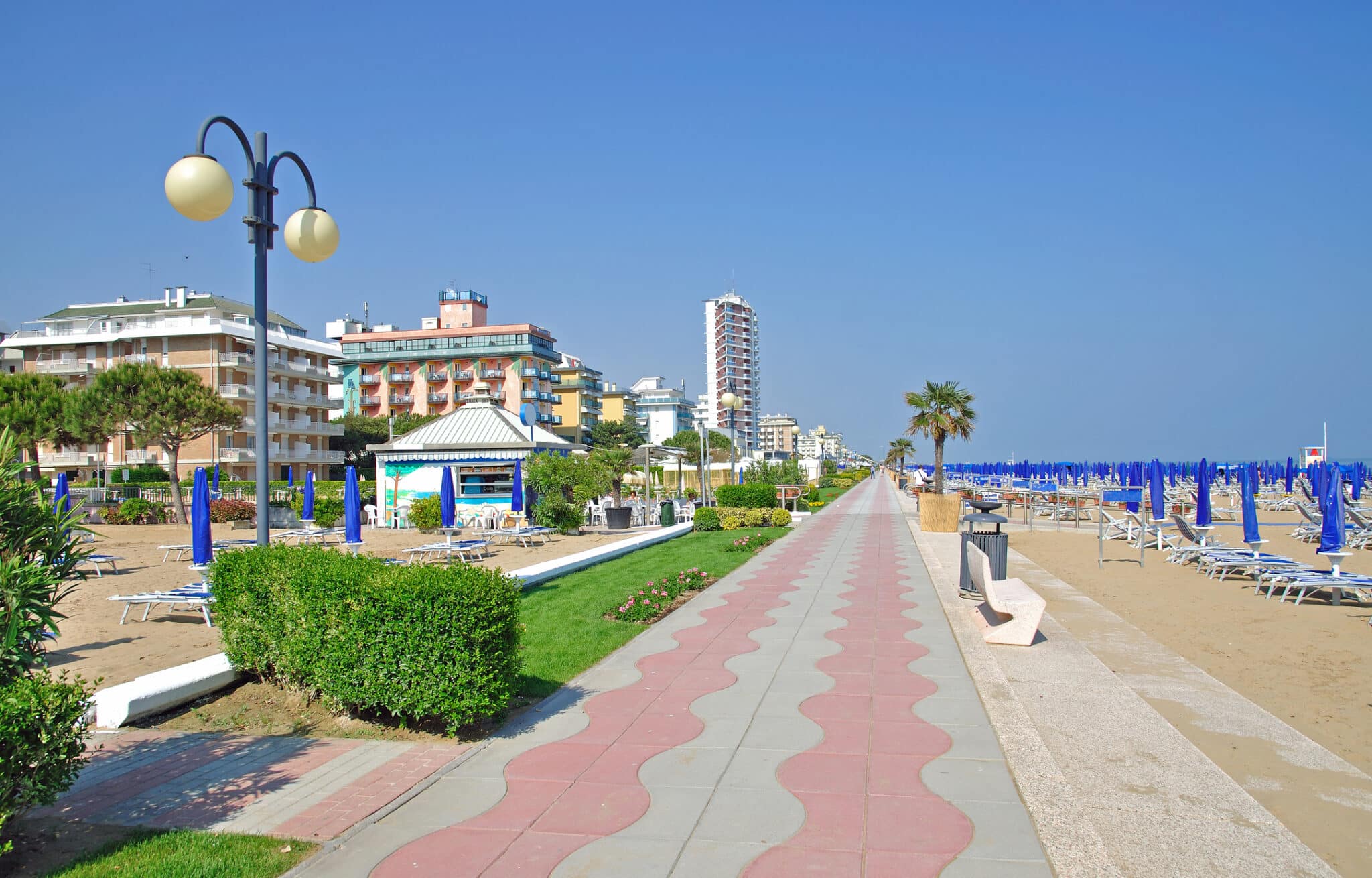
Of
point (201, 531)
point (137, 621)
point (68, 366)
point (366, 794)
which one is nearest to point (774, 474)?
point (201, 531)

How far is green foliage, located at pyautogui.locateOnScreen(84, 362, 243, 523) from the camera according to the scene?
25.8m

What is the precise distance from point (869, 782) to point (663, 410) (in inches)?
5015

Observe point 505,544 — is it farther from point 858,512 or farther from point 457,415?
point 858,512

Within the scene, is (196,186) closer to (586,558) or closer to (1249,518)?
(586,558)

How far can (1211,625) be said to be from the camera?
9.51m

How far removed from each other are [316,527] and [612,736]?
2186 centimetres

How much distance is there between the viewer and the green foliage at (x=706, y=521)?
22.4 metres

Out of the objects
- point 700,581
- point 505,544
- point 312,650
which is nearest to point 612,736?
point 312,650

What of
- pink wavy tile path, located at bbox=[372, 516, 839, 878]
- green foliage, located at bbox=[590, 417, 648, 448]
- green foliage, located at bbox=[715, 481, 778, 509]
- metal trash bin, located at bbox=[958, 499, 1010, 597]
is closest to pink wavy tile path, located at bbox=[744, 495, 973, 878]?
pink wavy tile path, located at bbox=[372, 516, 839, 878]

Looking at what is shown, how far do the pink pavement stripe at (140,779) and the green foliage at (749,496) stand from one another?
22.8 meters

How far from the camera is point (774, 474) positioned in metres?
42.5

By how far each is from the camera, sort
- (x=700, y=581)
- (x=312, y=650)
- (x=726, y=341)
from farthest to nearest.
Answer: (x=726, y=341) → (x=700, y=581) → (x=312, y=650)

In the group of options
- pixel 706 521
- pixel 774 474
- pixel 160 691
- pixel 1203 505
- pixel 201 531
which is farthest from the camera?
pixel 774 474

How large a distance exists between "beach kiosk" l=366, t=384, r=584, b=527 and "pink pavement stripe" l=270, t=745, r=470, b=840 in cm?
1794
